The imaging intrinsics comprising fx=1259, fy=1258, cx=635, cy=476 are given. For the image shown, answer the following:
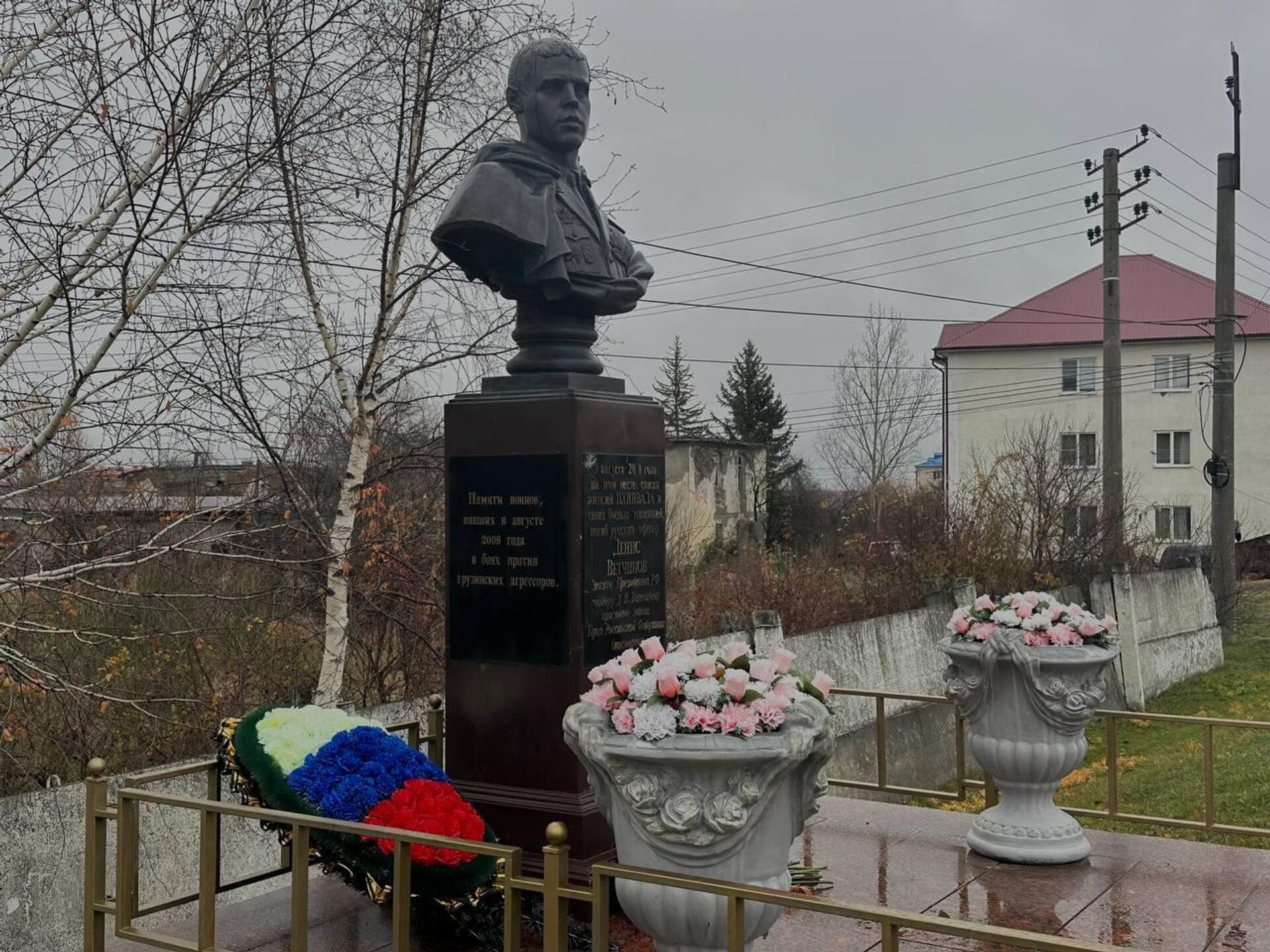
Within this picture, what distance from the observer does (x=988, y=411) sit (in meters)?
38.4

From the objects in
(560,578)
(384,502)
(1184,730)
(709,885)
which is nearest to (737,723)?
(709,885)

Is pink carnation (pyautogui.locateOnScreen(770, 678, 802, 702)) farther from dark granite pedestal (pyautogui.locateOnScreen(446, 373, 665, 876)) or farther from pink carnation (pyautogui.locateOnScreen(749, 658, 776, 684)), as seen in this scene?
dark granite pedestal (pyautogui.locateOnScreen(446, 373, 665, 876))

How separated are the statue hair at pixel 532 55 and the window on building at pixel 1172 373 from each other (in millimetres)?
34241

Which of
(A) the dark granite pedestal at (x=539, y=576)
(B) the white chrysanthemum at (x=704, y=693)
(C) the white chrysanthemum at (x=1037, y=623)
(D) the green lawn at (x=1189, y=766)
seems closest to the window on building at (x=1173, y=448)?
(D) the green lawn at (x=1189, y=766)

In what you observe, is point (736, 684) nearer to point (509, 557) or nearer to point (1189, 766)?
point (509, 557)

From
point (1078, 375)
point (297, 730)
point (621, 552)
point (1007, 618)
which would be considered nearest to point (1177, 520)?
point (1078, 375)

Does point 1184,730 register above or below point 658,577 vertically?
below

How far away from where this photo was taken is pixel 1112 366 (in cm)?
1730

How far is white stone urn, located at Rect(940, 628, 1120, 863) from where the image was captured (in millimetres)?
6207

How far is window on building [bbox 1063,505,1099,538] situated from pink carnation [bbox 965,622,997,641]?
12283 millimetres

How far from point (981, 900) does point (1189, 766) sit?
7411 millimetres

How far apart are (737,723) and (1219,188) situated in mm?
18406

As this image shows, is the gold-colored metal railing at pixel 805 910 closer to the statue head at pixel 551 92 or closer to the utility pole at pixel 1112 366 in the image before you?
the statue head at pixel 551 92

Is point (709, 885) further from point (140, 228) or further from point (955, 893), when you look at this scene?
point (140, 228)
